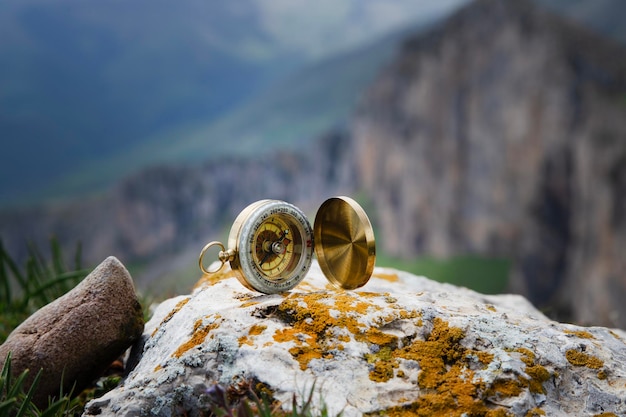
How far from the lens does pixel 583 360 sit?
452 centimetres

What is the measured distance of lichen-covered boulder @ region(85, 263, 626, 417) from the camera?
4082 millimetres

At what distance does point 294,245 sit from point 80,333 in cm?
211

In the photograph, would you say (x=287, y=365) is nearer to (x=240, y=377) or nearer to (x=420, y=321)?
(x=240, y=377)

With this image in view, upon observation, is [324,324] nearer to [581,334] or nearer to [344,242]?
[344,242]

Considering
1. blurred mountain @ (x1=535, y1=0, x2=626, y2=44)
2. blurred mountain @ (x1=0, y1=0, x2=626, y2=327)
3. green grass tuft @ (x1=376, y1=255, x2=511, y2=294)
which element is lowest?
green grass tuft @ (x1=376, y1=255, x2=511, y2=294)

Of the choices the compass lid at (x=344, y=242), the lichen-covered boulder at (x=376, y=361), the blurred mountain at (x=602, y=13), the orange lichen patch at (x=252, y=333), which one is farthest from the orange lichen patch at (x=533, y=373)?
the blurred mountain at (x=602, y=13)

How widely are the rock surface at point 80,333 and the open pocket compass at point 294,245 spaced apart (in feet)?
2.62

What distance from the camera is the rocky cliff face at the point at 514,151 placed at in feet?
127

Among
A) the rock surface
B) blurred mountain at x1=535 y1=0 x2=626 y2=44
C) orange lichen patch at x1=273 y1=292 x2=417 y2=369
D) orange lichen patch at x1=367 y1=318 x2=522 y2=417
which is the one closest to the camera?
orange lichen patch at x1=367 y1=318 x2=522 y2=417

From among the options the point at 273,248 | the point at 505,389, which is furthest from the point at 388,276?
the point at 505,389

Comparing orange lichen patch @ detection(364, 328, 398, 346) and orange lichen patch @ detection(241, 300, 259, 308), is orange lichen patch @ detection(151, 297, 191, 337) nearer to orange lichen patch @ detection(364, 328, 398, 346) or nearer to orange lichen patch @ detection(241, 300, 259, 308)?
orange lichen patch @ detection(241, 300, 259, 308)

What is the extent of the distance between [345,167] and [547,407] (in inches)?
3454

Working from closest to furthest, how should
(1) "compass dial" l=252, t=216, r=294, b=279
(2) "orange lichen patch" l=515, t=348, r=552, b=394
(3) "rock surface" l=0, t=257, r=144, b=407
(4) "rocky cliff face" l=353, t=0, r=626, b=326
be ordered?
(2) "orange lichen patch" l=515, t=348, r=552, b=394
(3) "rock surface" l=0, t=257, r=144, b=407
(1) "compass dial" l=252, t=216, r=294, b=279
(4) "rocky cliff face" l=353, t=0, r=626, b=326

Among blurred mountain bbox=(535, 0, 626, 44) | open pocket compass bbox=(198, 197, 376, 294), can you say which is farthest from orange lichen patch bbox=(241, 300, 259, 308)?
blurred mountain bbox=(535, 0, 626, 44)
